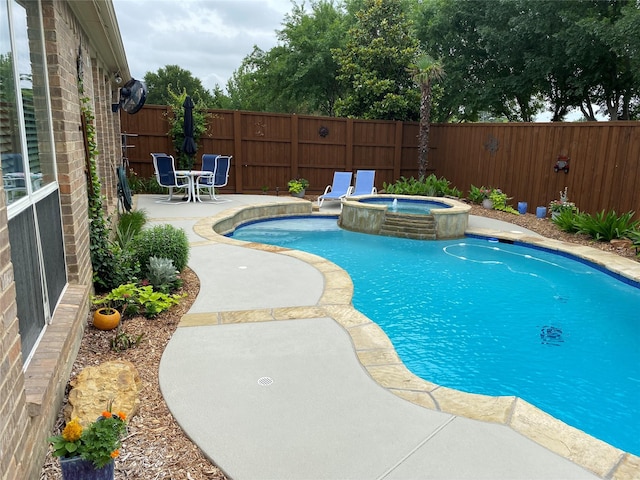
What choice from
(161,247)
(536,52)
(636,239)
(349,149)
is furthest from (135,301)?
(536,52)

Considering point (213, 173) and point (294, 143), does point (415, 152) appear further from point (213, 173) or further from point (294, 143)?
point (213, 173)

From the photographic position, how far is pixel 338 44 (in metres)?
19.6

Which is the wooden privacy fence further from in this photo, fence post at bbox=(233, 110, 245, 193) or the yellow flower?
the yellow flower

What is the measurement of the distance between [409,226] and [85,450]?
7527 millimetres

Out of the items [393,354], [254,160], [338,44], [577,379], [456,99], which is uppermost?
[338,44]

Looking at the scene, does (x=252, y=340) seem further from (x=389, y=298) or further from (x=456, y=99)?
(x=456, y=99)

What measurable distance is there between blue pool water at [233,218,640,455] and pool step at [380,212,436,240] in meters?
0.59

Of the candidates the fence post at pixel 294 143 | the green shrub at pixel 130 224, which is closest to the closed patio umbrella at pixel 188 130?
the fence post at pixel 294 143

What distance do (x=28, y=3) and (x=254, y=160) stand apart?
973 centimetres

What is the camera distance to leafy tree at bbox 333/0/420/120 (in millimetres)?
14281

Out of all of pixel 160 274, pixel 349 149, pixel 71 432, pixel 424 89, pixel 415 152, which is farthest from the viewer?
pixel 415 152

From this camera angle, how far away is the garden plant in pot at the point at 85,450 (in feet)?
5.61

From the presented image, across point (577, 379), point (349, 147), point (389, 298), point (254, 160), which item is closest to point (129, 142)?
point (254, 160)

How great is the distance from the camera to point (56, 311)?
2.84m
